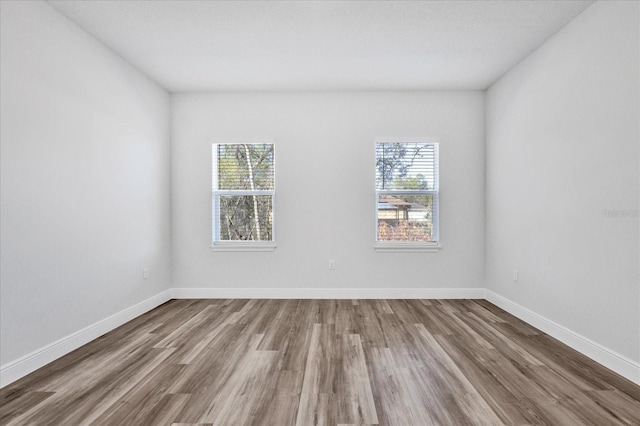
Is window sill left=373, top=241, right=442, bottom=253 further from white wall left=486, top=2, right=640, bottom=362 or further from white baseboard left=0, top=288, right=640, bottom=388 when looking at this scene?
white wall left=486, top=2, right=640, bottom=362

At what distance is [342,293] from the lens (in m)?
4.40

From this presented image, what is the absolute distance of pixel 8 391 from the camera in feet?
6.91

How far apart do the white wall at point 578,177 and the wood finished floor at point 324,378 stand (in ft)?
1.42

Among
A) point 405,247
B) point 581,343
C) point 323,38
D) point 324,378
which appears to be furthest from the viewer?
point 405,247

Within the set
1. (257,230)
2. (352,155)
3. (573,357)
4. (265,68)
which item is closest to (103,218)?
(257,230)

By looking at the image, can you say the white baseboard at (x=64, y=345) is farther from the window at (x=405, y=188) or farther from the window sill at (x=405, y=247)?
the window at (x=405, y=188)

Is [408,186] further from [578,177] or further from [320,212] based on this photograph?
[578,177]

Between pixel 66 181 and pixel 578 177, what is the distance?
4.29 m

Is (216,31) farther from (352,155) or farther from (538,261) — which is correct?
(538,261)

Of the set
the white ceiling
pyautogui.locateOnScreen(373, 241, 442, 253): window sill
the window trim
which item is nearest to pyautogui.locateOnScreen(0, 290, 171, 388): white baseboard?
the window trim

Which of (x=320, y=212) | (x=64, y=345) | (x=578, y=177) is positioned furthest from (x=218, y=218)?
(x=578, y=177)

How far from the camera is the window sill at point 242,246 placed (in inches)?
175

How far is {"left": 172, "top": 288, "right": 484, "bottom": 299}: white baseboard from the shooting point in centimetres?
438

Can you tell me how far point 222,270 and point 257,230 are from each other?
722 mm
